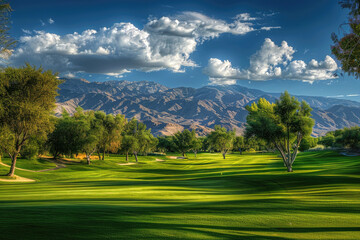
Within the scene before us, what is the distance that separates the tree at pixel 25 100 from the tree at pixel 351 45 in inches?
1521

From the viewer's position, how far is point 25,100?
34.7 metres

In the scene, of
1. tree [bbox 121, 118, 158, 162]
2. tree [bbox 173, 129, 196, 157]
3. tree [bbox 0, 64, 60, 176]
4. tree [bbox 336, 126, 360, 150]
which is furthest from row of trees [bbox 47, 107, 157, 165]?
tree [bbox 336, 126, 360, 150]

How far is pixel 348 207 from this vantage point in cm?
1108

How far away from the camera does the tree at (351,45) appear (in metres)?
12.5

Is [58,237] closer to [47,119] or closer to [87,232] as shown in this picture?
[87,232]

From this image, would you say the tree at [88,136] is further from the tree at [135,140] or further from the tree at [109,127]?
the tree at [135,140]

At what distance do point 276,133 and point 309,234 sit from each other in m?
32.7

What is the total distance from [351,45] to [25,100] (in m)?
41.2

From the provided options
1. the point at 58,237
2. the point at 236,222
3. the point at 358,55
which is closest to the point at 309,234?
the point at 236,222

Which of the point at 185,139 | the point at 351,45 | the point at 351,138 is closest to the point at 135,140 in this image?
the point at 185,139

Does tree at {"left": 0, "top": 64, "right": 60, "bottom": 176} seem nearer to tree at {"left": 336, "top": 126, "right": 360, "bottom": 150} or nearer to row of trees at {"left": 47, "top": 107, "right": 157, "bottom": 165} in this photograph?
row of trees at {"left": 47, "top": 107, "right": 157, "bottom": 165}

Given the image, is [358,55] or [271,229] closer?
[271,229]

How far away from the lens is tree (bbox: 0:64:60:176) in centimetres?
3362

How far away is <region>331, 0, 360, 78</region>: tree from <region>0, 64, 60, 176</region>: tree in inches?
1521
